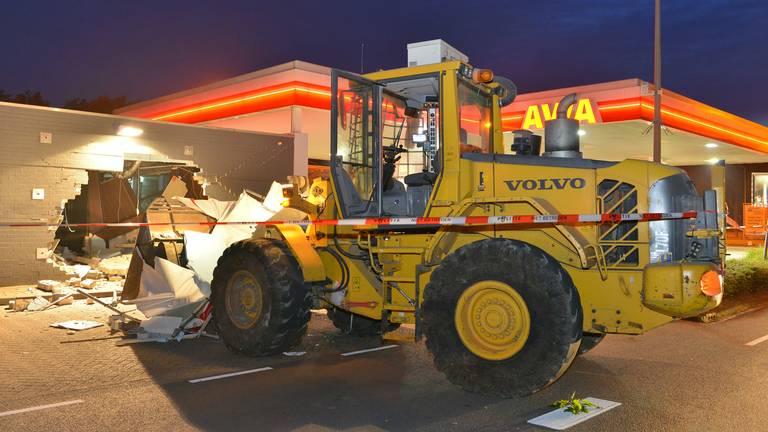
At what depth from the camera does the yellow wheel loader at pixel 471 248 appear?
19.4 ft

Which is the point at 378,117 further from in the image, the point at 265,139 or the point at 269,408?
the point at 265,139

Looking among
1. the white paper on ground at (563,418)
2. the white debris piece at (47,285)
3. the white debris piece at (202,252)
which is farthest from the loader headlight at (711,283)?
the white debris piece at (47,285)

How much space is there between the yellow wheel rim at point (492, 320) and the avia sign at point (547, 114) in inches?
627

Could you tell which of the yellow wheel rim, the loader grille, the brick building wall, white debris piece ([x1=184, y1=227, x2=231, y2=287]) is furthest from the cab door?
the brick building wall

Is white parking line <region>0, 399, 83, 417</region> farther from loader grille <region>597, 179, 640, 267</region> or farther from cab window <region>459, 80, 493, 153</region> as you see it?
loader grille <region>597, 179, 640, 267</region>

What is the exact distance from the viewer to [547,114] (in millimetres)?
21781

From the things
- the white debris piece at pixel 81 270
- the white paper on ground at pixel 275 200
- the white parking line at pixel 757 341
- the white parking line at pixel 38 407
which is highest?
the white paper on ground at pixel 275 200

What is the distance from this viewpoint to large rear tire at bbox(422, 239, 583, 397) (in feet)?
19.0

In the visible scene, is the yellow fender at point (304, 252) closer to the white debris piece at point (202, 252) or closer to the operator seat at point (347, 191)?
the operator seat at point (347, 191)

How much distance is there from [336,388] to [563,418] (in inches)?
83.4

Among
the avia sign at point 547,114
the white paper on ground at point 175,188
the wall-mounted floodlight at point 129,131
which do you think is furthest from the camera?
the avia sign at point 547,114

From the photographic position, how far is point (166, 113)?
2391 centimetres

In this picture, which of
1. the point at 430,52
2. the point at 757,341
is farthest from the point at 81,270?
the point at 757,341

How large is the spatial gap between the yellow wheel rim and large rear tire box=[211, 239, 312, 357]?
2.19 m
